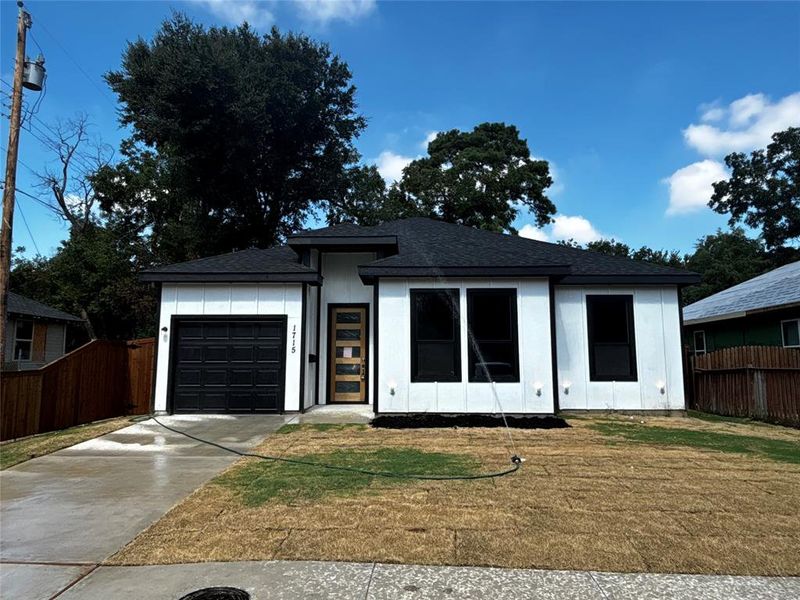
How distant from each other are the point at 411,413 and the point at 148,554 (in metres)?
6.59

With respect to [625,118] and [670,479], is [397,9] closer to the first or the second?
[625,118]

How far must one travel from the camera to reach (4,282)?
1004 cm

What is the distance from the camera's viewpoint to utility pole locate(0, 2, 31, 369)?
1007cm

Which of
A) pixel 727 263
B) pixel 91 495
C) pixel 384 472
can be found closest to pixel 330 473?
pixel 384 472

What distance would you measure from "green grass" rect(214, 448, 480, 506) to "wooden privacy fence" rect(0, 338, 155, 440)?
5.20 m

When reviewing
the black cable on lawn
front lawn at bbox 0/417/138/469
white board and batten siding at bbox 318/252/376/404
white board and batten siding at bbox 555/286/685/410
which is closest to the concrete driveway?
front lawn at bbox 0/417/138/469

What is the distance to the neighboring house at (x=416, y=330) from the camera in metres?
10.0

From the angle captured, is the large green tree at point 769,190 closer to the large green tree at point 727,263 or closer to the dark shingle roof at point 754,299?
the large green tree at point 727,263

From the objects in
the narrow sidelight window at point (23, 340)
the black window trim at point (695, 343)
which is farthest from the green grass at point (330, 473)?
the narrow sidelight window at point (23, 340)

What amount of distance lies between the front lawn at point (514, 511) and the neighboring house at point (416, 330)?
2.92 m

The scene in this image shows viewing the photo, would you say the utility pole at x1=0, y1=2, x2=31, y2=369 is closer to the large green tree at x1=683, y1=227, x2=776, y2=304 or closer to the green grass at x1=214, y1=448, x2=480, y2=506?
the green grass at x1=214, y1=448, x2=480, y2=506

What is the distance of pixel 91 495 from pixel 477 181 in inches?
1145

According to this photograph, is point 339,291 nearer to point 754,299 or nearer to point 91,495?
point 91,495

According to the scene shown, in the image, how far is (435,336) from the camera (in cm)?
1012
